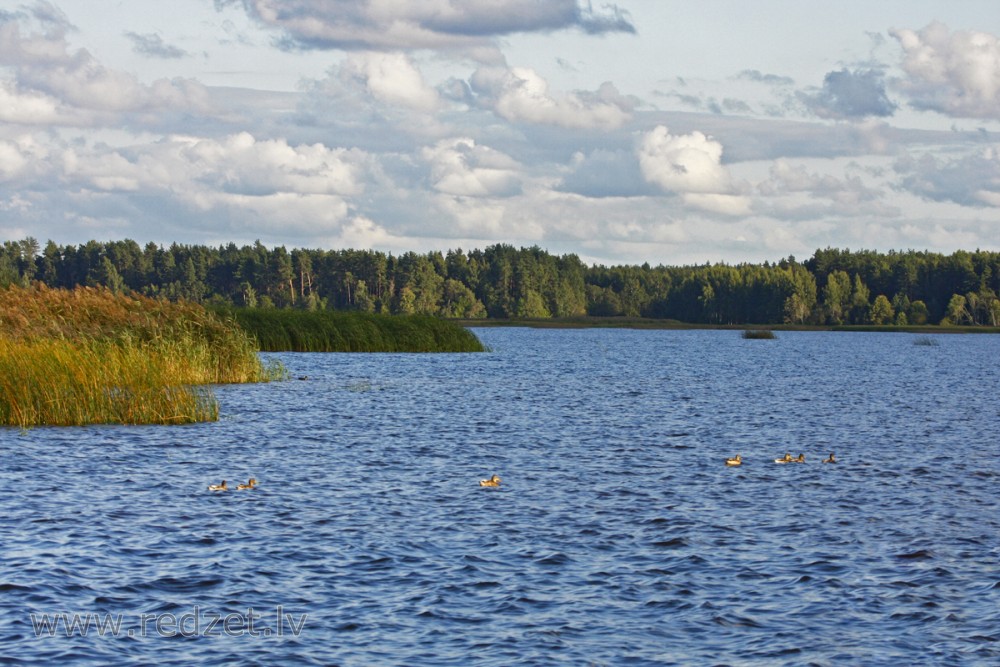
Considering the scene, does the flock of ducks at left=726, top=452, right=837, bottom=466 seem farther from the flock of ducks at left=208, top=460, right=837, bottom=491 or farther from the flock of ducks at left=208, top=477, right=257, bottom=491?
the flock of ducks at left=208, top=477, right=257, bottom=491

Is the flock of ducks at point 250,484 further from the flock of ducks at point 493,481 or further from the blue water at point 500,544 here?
the blue water at point 500,544

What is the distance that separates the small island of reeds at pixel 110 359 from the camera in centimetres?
2980

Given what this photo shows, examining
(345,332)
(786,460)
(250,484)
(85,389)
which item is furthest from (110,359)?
(345,332)

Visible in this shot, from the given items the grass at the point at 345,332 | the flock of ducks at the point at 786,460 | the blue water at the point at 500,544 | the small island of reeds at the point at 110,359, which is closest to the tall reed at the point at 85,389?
the small island of reeds at the point at 110,359

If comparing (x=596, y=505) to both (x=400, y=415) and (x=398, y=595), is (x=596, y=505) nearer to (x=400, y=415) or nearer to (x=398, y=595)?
(x=398, y=595)

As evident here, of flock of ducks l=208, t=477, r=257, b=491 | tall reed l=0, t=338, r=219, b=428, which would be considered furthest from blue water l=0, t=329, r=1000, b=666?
tall reed l=0, t=338, r=219, b=428

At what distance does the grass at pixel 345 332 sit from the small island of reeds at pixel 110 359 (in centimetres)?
1656

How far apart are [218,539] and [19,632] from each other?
16.3 ft

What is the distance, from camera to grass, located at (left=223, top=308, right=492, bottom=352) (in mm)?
65562

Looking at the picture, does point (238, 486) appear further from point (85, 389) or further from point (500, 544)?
point (85, 389)

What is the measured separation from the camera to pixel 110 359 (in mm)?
31766

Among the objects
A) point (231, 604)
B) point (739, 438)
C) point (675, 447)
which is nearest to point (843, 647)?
point (231, 604)

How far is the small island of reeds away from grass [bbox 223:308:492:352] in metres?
16.6

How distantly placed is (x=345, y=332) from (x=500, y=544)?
52.6 metres
